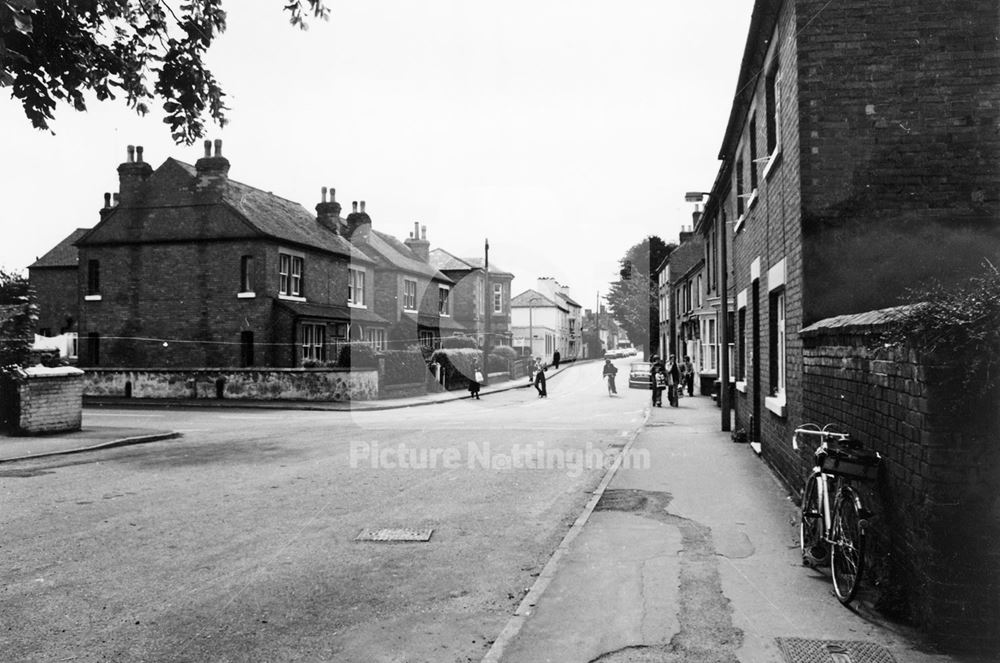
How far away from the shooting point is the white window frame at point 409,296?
46.2m

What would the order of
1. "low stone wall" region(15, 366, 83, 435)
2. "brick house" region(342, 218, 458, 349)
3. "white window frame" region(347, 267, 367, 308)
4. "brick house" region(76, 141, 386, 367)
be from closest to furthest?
"low stone wall" region(15, 366, 83, 435), "brick house" region(76, 141, 386, 367), "white window frame" region(347, 267, 367, 308), "brick house" region(342, 218, 458, 349)

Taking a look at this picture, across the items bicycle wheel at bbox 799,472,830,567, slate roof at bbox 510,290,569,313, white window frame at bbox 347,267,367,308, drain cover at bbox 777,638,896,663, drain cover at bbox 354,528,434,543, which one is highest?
slate roof at bbox 510,290,569,313

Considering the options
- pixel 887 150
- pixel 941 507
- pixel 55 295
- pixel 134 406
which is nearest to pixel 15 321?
pixel 134 406

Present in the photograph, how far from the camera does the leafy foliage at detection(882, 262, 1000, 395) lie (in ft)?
13.3

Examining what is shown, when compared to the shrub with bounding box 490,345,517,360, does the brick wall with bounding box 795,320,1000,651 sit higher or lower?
lower

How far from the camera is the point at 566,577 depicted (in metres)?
6.02

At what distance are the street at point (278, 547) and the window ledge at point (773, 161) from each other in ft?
16.2

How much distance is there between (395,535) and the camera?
7.62 m

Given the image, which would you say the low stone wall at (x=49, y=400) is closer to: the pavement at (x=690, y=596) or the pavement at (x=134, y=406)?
the pavement at (x=134, y=406)

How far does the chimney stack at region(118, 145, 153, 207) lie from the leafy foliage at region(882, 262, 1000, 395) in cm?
3644

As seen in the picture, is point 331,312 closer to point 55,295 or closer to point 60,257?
point 55,295

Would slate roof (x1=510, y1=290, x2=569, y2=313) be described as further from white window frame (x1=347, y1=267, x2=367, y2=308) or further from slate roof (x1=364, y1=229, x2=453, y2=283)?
white window frame (x1=347, y1=267, x2=367, y2=308)

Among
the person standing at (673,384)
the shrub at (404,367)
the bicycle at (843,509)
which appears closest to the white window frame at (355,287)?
the shrub at (404,367)

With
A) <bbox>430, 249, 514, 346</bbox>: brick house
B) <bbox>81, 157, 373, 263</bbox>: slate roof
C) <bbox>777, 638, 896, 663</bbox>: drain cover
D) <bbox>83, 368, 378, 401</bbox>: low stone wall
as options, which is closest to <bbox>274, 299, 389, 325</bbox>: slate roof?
<bbox>81, 157, 373, 263</bbox>: slate roof
